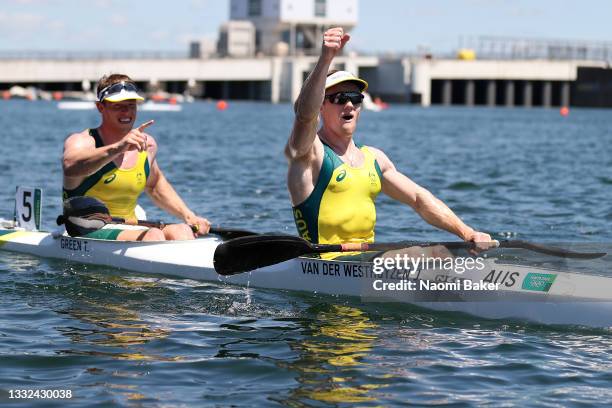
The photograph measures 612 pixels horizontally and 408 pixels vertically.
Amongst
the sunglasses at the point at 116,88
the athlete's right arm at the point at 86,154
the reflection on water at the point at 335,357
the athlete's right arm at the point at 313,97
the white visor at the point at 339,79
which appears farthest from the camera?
the sunglasses at the point at 116,88

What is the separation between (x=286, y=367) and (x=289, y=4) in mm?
120333

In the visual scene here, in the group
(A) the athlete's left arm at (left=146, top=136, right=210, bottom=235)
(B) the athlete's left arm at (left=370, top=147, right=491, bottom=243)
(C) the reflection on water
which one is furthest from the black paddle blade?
(A) the athlete's left arm at (left=146, top=136, right=210, bottom=235)

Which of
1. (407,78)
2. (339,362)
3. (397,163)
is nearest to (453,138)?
(397,163)

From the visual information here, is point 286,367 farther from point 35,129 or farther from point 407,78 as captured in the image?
point 407,78

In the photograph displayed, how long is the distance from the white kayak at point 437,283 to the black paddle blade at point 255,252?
0.96 ft

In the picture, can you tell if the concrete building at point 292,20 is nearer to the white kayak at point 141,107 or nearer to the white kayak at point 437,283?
the white kayak at point 141,107

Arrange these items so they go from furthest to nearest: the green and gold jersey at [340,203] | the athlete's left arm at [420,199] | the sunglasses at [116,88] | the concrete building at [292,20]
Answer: the concrete building at [292,20], the sunglasses at [116,88], the athlete's left arm at [420,199], the green and gold jersey at [340,203]

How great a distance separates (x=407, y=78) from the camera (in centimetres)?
11462

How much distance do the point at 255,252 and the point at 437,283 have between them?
184cm

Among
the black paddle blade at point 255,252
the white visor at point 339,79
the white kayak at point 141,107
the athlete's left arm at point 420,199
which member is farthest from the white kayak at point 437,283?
the white kayak at point 141,107

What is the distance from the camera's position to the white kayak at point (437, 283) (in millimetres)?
10125

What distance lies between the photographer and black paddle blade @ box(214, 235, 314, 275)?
1099 cm

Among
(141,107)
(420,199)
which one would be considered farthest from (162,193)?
(141,107)

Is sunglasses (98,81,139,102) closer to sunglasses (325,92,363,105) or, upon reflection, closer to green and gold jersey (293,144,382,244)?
green and gold jersey (293,144,382,244)
